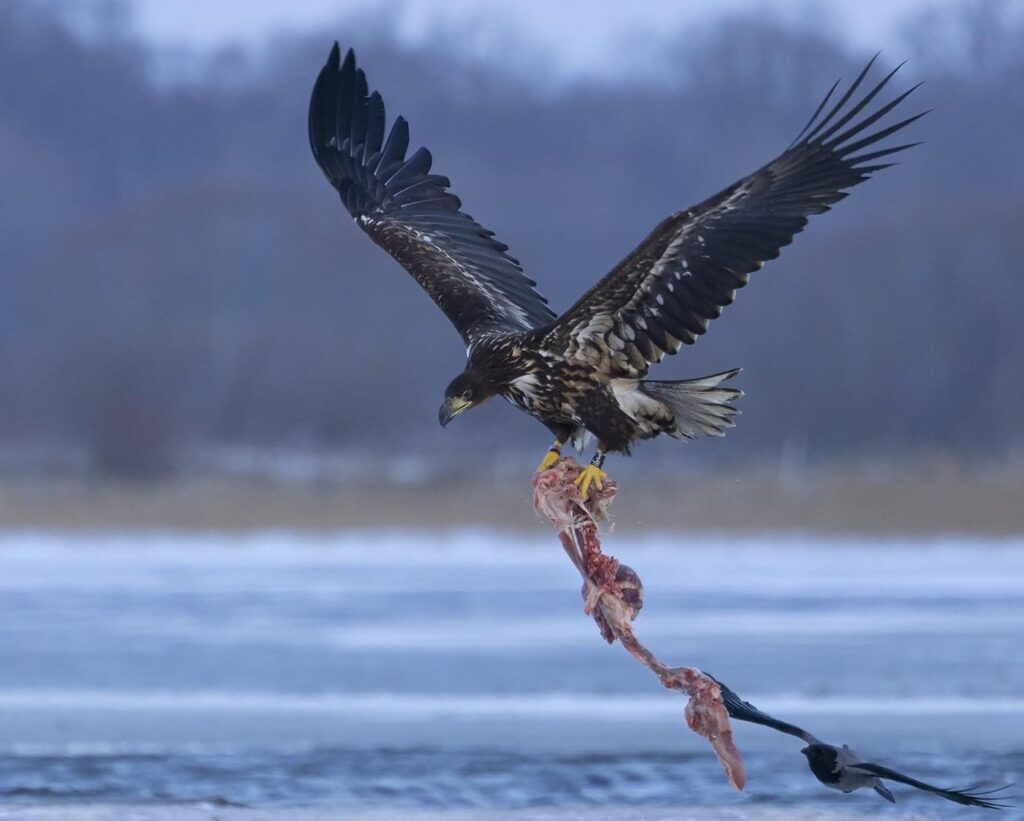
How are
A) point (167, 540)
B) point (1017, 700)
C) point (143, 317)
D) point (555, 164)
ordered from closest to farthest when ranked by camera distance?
point (1017, 700) < point (167, 540) < point (143, 317) < point (555, 164)

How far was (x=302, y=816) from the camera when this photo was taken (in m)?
7.07

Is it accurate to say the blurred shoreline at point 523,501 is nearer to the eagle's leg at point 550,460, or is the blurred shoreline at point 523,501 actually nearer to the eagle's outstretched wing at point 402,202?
the eagle's outstretched wing at point 402,202

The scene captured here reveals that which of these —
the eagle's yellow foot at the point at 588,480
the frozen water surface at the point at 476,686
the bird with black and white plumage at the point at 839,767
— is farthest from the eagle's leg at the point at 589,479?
the frozen water surface at the point at 476,686

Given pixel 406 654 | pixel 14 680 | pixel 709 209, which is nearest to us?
pixel 709 209

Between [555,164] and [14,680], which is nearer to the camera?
[14,680]

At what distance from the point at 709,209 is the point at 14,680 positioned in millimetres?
5381

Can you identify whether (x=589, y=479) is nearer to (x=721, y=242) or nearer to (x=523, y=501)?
(x=721, y=242)

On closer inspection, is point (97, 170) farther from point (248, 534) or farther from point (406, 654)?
point (406, 654)

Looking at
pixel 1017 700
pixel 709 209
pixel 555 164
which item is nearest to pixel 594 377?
pixel 709 209

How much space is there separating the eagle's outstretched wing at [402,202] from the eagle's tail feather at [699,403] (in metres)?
1.17

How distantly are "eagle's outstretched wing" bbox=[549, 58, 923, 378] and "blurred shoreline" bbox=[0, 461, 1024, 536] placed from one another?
1236 cm

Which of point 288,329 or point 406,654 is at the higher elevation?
point 288,329

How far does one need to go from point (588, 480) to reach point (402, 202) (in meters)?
2.62

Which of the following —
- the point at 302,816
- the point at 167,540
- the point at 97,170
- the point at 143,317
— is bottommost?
the point at 302,816
